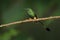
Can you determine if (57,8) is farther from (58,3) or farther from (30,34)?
(30,34)

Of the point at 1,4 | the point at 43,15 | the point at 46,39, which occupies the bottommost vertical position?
the point at 46,39

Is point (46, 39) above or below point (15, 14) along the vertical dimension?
below

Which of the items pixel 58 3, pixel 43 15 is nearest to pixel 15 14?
pixel 43 15

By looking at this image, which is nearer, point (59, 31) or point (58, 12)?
point (58, 12)

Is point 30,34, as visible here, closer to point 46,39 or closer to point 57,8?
point 46,39

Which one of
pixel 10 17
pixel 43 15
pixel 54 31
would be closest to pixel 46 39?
pixel 54 31

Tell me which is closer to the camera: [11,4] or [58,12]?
[58,12]
